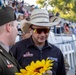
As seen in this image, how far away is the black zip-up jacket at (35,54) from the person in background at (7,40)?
1049 millimetres

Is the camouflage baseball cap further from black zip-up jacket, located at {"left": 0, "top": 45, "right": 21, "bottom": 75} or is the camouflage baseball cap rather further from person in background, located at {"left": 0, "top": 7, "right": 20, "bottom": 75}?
black zip-up jacket, located at {"left": 0, "top": 45, "right": 21, "bottom": 75}

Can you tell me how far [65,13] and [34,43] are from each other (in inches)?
2121

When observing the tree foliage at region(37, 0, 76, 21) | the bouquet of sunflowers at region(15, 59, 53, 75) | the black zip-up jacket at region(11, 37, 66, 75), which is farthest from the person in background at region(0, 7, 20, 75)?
the tree foliage at region(37, 0, 76, 21)

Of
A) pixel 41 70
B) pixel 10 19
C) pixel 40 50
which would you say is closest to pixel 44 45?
pixel 40 50

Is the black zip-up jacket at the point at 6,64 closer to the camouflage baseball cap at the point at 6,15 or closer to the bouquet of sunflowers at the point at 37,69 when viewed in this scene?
the bouquet of sunflowers at the point at 37,69

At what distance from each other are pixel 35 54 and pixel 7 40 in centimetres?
118

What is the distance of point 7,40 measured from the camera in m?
2.79

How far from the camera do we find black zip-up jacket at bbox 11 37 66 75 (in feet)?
12.8

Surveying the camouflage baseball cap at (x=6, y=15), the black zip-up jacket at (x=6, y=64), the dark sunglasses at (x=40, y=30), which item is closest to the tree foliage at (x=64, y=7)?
the dark sunglasses at (x=40, y=30)

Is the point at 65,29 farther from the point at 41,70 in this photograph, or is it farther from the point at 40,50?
the point at 41,70

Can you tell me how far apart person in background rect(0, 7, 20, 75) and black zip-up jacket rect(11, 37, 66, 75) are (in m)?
1.05

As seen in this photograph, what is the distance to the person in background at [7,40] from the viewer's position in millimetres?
2570

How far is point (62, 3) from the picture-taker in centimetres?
5791

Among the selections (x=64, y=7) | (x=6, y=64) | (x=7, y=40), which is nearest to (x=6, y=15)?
(x=7, y=40)
